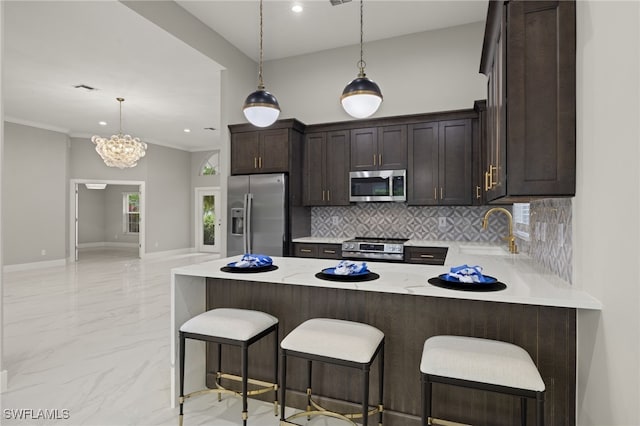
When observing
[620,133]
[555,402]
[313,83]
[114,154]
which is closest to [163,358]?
[555,402]

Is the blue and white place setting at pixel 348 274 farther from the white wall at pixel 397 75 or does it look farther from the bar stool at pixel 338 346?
the white wall at pixel 397 75

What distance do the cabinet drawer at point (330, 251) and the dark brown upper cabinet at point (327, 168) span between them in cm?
58

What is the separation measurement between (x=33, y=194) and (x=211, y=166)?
441 cm

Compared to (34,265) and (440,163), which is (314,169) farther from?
(34,265)

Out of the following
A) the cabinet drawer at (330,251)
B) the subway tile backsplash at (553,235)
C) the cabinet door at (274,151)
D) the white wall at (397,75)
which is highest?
the white wall at (397,75)

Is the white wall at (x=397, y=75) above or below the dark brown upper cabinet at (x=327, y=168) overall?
above

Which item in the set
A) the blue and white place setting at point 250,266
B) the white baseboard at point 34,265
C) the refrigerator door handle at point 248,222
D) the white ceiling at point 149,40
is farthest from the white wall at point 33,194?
the blue and white place setting at point 250,266

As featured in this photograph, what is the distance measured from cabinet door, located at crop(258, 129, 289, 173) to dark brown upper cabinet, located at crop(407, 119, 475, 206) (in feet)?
5.00

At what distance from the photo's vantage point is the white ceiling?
358cm

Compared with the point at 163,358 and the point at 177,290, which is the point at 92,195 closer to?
the point at 163,358

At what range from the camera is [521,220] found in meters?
3.46

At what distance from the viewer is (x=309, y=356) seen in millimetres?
1715

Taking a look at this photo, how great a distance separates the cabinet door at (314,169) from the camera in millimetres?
4562

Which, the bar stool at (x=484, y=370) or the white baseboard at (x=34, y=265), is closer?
the bar stool at (x=484, y=370)
